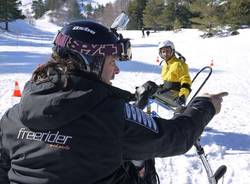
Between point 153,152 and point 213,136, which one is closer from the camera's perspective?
point 153,152

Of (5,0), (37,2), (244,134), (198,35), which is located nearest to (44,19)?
(37,2)

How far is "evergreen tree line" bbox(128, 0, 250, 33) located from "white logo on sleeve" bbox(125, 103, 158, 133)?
44.2 m

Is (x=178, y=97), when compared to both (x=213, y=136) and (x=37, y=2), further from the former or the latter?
(x=37, y=2)

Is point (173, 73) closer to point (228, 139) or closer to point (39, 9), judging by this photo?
point (228, 139)

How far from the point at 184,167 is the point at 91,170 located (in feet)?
15.5

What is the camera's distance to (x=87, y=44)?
221 centimetres

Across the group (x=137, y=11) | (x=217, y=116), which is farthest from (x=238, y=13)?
(x=137, y=11)

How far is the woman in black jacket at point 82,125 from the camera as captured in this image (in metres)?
2.09

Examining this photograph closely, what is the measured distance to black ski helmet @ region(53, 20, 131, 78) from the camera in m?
2.21

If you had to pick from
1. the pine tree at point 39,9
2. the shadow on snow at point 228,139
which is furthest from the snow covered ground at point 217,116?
the pine tree at point 39,9

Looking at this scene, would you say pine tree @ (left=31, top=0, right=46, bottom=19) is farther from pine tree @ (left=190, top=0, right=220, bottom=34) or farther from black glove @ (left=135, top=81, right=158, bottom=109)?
black glove @ (left=135, top=81, right=158, bottom=109)

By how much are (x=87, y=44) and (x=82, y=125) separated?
1.27ft

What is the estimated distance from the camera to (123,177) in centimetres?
229

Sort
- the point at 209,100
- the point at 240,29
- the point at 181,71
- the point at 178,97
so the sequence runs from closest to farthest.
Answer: the point at 209,100 < the point at 178,97 < the point at 181,71 < the point at 240,29
